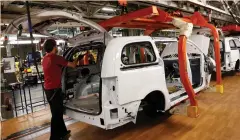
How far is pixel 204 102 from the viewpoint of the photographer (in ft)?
18.9

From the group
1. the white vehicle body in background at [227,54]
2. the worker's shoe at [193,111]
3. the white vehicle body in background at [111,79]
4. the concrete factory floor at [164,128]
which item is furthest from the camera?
the white vehicle body in background at [227,54]

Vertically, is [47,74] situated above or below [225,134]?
above

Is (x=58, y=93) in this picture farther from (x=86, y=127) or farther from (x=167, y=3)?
(x=167, y=3)

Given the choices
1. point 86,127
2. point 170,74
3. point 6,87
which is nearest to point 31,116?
point 6,87

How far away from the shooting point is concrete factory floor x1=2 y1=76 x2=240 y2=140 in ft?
12.3

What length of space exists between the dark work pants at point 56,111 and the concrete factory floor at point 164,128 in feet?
1.01

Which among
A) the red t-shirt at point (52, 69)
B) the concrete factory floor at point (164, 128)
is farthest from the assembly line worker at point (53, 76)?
the concrete factory floor at point (164, 128)

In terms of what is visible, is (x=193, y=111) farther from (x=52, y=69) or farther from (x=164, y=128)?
(x=52, y=69)

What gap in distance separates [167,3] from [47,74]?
10.7 feet

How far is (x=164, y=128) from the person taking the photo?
13.5 feet

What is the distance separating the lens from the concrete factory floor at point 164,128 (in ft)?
12.3

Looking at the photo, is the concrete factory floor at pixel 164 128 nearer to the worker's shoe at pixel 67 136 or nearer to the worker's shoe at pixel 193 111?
the worker's shoe at pixel 67 136

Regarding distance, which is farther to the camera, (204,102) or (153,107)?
(204,102)

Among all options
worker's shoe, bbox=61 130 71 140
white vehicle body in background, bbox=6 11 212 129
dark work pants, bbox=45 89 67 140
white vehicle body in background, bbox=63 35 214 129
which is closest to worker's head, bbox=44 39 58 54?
white vehicle body in background, bbox=6 11 212 129
